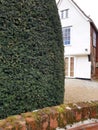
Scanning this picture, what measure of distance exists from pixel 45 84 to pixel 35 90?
0.70 ft

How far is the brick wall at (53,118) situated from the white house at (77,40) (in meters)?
16.9

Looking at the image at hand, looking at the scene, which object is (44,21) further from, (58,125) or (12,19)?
(58,125)

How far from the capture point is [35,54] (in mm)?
3188

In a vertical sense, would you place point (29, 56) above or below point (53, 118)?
above

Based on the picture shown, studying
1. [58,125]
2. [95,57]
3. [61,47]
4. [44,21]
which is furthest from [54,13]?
[95,57]

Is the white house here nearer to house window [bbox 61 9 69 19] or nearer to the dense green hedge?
house window [bbox 61 9 69 19]

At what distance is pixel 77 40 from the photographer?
19406 mm

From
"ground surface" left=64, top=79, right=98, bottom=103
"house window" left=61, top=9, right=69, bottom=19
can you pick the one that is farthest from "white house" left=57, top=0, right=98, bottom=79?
"ground surface" left=64, top=79, right=98, bottom=103

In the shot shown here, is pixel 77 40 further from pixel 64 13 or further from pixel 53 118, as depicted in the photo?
pixel 53 118

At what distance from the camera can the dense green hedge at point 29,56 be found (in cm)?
289

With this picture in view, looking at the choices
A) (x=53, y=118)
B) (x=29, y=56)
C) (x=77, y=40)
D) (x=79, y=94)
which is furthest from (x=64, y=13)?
(x=53, y=118)

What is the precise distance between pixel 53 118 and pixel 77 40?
711 inches

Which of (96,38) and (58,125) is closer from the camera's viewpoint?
(58,125)

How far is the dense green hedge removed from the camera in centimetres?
289
